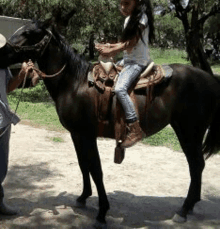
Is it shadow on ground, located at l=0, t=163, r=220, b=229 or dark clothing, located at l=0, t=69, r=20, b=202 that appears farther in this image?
shadow on ground, located at l=0, t=163, r=220, b=229

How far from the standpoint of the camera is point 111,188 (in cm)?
425

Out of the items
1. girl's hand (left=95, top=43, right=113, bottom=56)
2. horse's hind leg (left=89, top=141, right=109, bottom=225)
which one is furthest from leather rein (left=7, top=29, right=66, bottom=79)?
horse's hind leg (left=89, top=141, right=109, bottom=225)

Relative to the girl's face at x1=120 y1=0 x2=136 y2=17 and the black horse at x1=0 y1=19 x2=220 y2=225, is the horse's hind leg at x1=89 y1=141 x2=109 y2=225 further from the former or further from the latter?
the girl's face at x1=120 y1=0 x2=136 y2=17

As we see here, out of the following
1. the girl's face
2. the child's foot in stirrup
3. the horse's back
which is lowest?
the child's foot in stirrup

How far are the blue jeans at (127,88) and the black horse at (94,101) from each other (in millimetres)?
200

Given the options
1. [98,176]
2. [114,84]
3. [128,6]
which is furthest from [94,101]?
[128,6]

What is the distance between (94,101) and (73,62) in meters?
0.51

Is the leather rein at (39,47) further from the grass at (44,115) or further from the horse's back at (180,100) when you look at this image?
the grass at (44,115)

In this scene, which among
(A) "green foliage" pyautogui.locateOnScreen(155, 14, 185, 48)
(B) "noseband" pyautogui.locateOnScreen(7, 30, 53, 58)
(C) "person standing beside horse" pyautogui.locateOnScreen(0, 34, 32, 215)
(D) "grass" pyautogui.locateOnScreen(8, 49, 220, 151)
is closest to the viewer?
(B) "noseband" pyautogui.locateOnScreen(7, 30, 53, 58)

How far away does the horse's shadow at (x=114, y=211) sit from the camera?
3246 millimetres

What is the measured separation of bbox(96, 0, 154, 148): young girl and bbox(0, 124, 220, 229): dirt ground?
107 centimetres

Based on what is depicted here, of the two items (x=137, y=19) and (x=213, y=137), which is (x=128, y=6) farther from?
(x=213, y=137)

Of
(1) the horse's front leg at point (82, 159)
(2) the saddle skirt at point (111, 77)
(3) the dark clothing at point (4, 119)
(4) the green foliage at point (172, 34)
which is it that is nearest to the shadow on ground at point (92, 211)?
(1) the horse's front leg at point (82, 159)

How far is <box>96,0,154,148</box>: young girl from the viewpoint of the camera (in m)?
2.91
